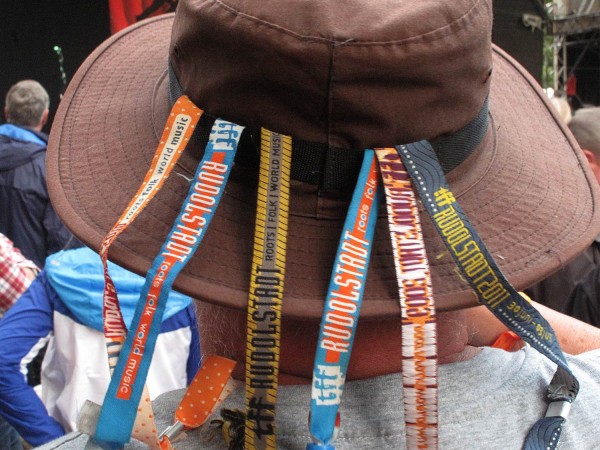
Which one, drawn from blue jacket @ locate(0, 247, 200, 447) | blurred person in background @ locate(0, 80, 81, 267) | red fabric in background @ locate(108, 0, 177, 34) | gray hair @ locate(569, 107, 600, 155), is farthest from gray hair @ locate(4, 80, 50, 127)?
red fabric in background @ locate(108, 0, 177, 34)

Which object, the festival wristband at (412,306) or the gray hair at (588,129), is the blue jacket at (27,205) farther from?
the festival wristband at (412,306)

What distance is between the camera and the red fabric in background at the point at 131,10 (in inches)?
264

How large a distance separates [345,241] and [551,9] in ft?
35.1

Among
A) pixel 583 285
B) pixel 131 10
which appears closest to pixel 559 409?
pixel 583 285

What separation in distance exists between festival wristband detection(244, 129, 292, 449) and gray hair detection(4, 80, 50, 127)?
3.43 meters

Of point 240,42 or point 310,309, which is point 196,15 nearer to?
point 240,42

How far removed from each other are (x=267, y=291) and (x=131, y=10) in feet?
21.7

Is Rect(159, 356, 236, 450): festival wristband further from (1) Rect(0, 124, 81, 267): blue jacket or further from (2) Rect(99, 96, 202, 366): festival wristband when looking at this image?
(1) Rect(0, 124, 81, 267): blue jacket

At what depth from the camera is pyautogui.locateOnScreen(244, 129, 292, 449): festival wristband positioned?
2.38 ft

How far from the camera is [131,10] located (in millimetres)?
6785

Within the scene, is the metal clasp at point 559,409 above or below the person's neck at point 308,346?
below

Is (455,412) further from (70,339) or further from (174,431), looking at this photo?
(70,339)

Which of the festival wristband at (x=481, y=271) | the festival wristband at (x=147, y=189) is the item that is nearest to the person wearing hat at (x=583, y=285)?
the festival wristband at (x=481, y=271)

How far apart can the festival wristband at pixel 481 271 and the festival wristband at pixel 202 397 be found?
12.1 inches
